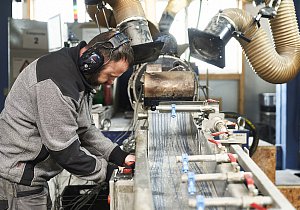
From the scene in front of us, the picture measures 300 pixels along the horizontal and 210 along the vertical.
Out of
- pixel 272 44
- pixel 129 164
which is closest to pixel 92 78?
pixel 129 164

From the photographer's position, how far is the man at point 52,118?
1422mm

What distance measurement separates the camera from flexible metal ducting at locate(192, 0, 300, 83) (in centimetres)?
249

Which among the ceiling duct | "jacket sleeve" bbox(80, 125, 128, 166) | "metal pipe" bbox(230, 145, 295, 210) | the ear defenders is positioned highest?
the ceiling duct

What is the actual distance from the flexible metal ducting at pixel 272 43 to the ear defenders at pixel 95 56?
112 cm

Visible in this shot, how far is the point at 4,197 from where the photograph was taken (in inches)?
66.7

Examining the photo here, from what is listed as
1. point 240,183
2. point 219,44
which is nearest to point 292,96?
point 219,44

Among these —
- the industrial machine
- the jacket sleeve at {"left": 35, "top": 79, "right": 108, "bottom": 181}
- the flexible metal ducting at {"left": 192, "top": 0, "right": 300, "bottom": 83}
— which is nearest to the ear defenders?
the jacket sleeve at {"left": 35, "top": 79, "right": 108, "bottom": 181}

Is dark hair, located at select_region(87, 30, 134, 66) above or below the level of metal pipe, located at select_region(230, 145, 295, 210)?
above

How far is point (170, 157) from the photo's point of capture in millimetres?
1534

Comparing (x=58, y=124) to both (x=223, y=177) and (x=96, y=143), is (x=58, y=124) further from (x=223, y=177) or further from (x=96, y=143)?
(x=223, y=177)

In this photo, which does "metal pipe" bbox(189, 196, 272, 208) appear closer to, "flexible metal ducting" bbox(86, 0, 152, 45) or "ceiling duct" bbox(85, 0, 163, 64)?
"ceiling duct" bbox(85, 0, 163, 64)

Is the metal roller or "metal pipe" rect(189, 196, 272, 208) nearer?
"metal pipe" rect(189, 196, 272, 208)

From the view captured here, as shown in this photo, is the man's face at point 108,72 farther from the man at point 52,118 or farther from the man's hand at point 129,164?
the man's hand at point 129,164

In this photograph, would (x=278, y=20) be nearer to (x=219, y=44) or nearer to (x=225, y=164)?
(x=219, y=44)
